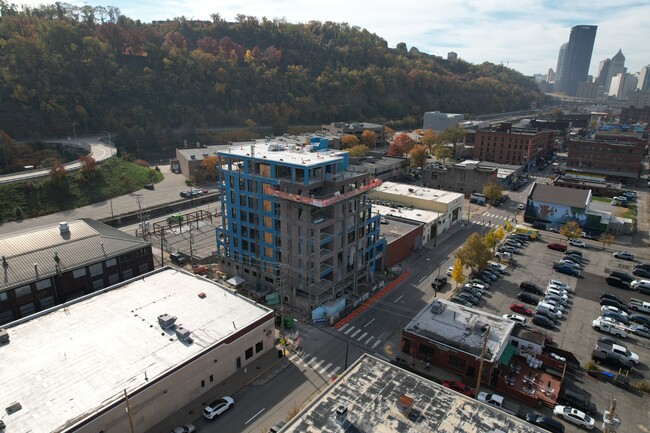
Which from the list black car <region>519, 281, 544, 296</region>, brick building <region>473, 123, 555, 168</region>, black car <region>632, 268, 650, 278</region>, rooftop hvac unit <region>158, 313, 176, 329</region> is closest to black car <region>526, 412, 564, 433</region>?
black car <region>519, 281, 544, 296</region>

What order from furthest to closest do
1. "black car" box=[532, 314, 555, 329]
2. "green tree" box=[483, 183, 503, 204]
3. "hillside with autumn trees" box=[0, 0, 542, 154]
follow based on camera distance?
1. "hillside with autumn trees" box=[0, 0, 542, 154]
2. "green tree" box=[483, 183, 503, 204]
3. "black car" box=[532, 314, 555, 329]

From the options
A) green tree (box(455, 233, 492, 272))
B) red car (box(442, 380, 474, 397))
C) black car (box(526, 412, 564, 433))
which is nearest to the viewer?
black car (box(526, 412, 564, 433))

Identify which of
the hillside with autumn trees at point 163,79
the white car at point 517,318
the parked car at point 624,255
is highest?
the hillside with autumn trees at point 163,79

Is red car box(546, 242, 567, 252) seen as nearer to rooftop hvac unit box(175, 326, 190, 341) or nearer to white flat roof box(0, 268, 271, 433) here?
white flat roof box(0, 268, 271, 433)

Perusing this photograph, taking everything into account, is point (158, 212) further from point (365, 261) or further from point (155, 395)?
point (155, 395)

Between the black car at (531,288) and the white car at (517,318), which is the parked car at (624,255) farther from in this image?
the white car at (517,318)

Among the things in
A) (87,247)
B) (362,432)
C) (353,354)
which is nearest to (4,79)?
(87,247)

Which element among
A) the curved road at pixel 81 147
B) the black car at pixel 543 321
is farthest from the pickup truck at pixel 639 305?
the curved road at pixel 81 147

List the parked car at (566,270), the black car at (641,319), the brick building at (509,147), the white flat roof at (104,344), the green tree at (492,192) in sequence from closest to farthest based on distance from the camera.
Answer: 1. the white flat roof at (104,344)
2. the black car at (641,319)
3. the parked car at (566,270)
4. the green tree at (492,192)
5. the brick building at (509,147)
